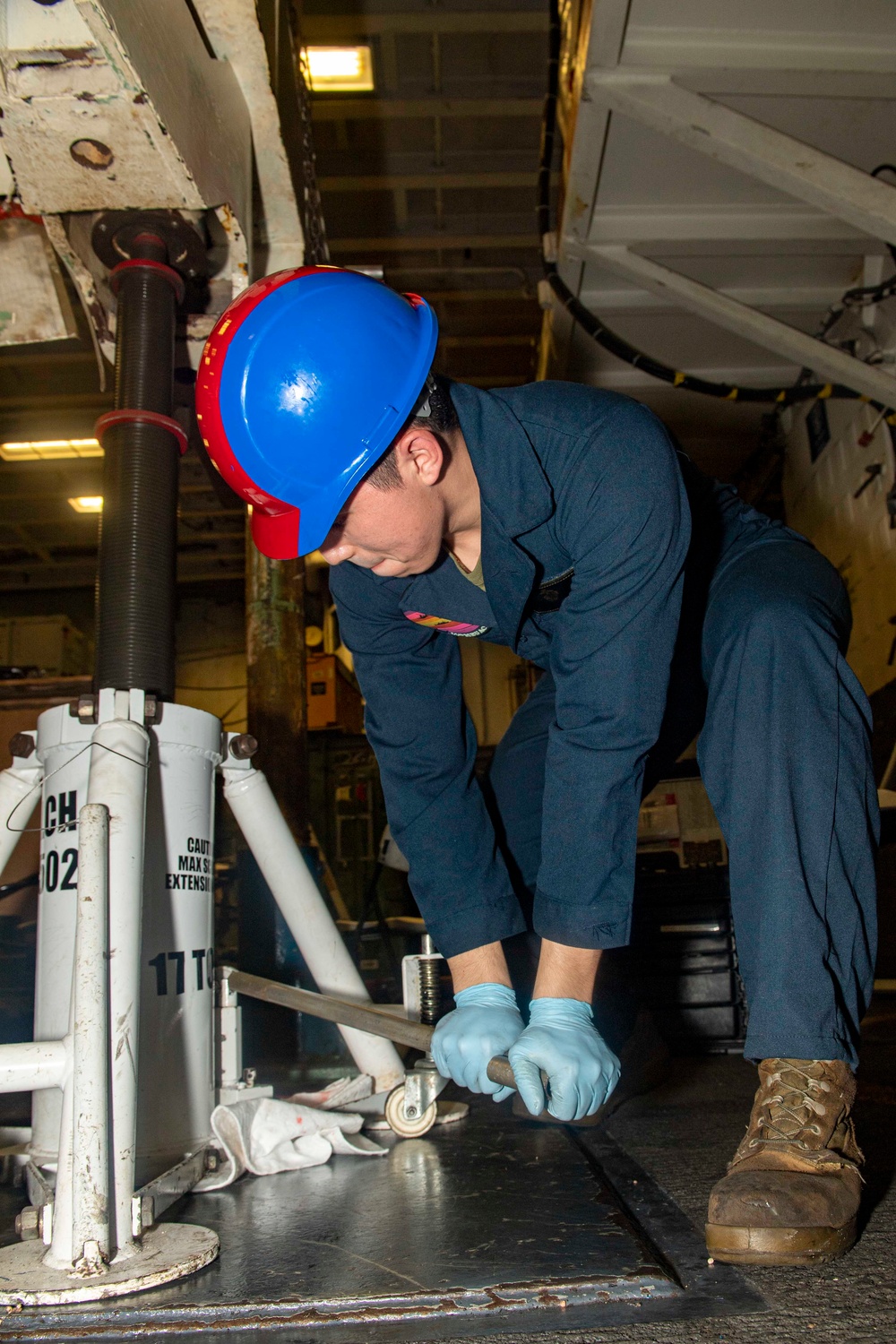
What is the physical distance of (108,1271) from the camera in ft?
3.49

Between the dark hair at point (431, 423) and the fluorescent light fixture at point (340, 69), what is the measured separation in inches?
161

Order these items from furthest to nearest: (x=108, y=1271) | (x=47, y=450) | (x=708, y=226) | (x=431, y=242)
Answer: (x=47, y=450)
(x=431, y=242)
(x=708, y=226)
(x=108, y=1271)

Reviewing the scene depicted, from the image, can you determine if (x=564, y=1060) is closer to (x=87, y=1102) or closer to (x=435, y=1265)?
(x=435, y=1265)

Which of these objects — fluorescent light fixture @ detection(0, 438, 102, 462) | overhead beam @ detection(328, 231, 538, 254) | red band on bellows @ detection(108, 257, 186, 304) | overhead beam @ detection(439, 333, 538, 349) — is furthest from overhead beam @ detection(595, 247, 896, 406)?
fluorescent light fixture @ detection(0, 438, 102, 462)

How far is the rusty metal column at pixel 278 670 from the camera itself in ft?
12.6

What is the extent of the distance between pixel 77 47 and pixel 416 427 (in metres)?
0.97

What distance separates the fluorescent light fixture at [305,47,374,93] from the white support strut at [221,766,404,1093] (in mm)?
4147

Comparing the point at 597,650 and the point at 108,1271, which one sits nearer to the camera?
the point at 108,1271

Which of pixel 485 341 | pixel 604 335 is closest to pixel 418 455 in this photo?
pixel 604 335

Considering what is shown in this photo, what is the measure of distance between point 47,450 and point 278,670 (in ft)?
16.6

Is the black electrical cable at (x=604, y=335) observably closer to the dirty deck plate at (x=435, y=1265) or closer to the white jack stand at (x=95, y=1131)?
the dirty deck plate at (x=435, y=1265)

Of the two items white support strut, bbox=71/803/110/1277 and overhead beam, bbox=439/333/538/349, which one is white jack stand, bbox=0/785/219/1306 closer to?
white support strut, bbox=71/803/110/1277

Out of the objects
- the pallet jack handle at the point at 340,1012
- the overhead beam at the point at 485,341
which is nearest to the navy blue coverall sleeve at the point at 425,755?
the pallet jack handle at the point at 340,1012

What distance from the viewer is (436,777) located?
5.16 ft
